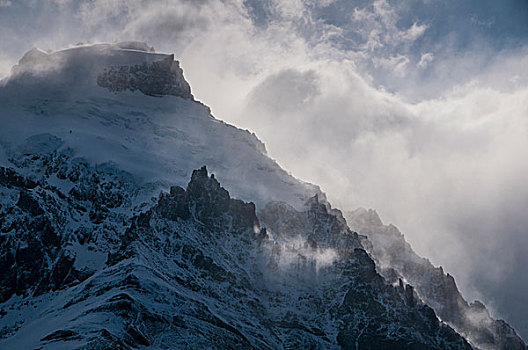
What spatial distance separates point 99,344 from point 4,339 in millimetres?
55422

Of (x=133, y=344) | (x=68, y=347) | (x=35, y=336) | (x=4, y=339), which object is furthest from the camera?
(x=4, y=339)

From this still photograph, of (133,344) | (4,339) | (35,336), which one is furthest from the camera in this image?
(4,339)

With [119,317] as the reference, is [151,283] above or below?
above

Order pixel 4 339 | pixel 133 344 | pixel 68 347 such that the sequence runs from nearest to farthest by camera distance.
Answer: pixel 68 347, pixel 133 344, pixel 4 339

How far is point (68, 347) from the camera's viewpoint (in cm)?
15375

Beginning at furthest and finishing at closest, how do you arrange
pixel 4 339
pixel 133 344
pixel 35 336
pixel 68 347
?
pixel 4 339 → pixel 35 336 → pixel 133 344 → pixel 68 347

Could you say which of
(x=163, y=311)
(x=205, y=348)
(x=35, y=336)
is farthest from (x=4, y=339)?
(x=205, y=348)

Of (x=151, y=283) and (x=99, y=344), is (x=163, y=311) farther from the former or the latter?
(x=99, y=344)

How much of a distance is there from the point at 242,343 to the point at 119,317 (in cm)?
4599

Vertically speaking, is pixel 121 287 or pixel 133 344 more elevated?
pixel 121 287

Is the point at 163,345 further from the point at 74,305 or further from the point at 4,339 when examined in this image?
the point at 4,339

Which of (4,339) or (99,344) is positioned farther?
(4,339)

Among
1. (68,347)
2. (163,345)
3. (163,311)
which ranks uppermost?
(163,311)

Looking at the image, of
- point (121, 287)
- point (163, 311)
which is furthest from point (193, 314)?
point (121, 287)
